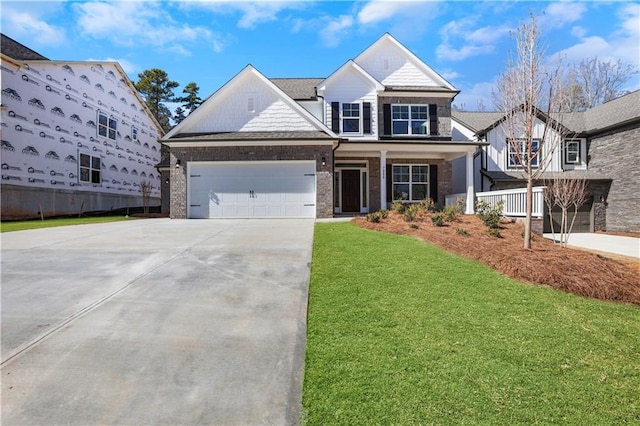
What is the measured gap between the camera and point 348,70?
16516mm

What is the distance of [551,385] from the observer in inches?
118

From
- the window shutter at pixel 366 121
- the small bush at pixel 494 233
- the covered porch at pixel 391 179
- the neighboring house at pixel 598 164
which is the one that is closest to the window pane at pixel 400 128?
the covered porch at pixel 391 179

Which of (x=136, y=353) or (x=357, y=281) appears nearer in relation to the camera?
(x=136, y=353)

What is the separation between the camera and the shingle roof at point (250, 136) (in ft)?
46.0

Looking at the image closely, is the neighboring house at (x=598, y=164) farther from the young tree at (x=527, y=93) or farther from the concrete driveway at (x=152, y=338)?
the concrete driveway at (x=152, y=338)

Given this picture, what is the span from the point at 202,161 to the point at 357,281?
11.2m

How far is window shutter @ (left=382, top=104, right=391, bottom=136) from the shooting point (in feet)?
55.8

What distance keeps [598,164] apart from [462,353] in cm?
2070

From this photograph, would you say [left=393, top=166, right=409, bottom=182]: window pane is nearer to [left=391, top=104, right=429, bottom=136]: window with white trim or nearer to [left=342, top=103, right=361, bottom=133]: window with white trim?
[left=391, top=104, right=429, bottom=136]: window with white trim

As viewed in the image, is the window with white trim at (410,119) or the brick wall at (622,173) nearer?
the brick wall at (622,173)

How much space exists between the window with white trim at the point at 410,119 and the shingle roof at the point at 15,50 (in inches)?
771

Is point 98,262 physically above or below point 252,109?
below

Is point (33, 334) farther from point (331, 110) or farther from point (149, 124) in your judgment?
point (149, 124)

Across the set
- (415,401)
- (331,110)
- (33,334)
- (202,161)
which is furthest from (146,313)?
(331,110)
